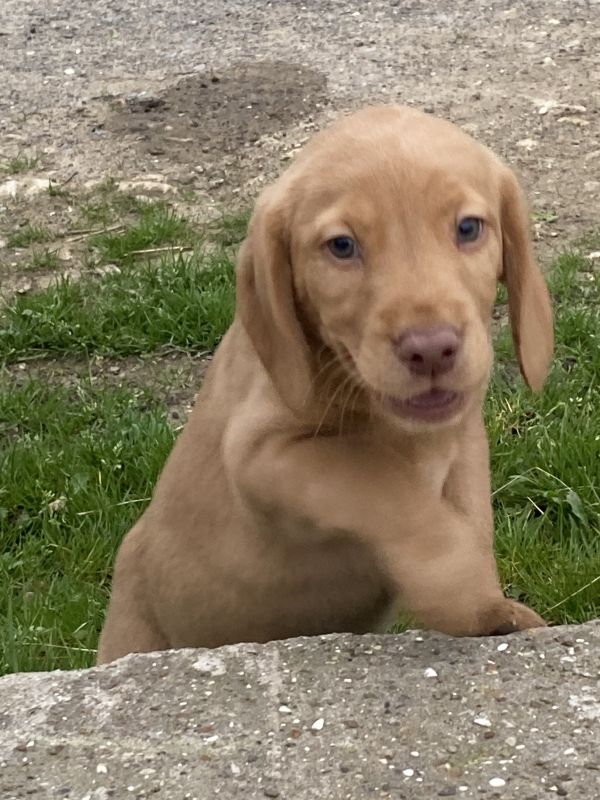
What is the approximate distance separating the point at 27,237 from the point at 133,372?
1.36 m

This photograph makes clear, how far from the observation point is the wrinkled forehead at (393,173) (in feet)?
8.06

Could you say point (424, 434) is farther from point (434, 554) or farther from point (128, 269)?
point (128, 269)

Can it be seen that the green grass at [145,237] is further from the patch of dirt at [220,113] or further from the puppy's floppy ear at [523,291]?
the puppy's floppy ear at [523,291]

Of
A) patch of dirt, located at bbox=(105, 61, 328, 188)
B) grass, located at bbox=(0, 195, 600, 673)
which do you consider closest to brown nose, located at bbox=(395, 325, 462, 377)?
grass, located at bbox=(0, 195, 600, 673)

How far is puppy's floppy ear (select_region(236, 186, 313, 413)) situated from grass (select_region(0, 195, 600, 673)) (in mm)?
1298

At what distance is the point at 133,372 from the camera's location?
506 cm

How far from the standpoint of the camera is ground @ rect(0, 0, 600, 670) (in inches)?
172

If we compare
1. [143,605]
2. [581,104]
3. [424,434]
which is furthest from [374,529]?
[581,104]

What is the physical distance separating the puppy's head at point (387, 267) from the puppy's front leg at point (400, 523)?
0.12m

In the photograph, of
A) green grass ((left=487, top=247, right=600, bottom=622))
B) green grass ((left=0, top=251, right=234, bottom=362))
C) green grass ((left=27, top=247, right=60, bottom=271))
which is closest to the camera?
green grass ((left=487, top=247, right=600, bottom=622))

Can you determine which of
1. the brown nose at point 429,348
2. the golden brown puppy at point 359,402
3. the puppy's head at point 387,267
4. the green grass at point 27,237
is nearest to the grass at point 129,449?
the green grass at point 27,237

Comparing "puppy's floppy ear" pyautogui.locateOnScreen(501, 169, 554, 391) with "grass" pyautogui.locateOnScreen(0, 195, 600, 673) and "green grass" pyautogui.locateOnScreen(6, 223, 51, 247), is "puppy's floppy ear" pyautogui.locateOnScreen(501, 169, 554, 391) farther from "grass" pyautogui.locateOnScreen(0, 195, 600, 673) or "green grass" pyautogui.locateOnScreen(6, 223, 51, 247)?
"green grass" pyautogui.locateOnScreen(6, 223, 51, 247)

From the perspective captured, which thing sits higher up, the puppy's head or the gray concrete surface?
the puppy's head

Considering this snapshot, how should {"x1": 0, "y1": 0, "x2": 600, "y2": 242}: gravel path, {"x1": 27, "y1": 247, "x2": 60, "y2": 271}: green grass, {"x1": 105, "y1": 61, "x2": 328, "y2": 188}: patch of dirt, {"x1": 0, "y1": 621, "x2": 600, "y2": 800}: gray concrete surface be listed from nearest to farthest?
{"x1": 0, "y1": 621, "x2": 600, "y2": 800}: gray concrete surface
{"x1": 27, "y1": 247, "x2": 60, "y2": 271}: green grass
{"x1": 0, "y1": 0, "x2": 600, "y2": 242}: gravel path
{"x1": 105, "y1": 61, "x2": 328, "y2": 188}: patch of dirt
